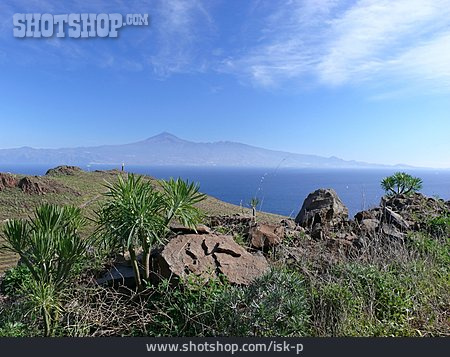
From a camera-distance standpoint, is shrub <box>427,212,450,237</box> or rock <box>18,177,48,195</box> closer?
shrub <box>427,212,450,237</box>

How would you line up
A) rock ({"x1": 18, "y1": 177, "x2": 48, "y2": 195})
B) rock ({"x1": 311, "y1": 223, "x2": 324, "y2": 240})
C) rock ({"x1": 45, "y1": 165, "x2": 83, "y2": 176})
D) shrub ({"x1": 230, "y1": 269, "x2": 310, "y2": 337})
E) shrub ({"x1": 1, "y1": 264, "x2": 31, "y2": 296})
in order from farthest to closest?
rock ({"x1": 45, "y1": 165, "x2": 83, "y2": 176}) < rock ({"x1": 18, "y1": 177, "x2": 48, "y2": 195}) < rock ({"x1": 311, "y1": 223, "x2": 324, "y2": 240}) < shrub ({"x1": 1, "y1": 264, "x2": 31, "y2": 296}) < shrub ({"x1": 230, "y1": 269, "x2": 310, "y2": 337})

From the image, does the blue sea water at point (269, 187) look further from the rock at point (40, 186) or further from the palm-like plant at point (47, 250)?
the rock at point (40, 186)

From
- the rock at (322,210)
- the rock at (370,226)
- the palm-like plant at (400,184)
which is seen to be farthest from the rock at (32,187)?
the rock at (370,226)

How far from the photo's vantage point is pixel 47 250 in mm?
2764

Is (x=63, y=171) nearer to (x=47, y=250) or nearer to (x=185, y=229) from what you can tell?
(x=185, y=229)

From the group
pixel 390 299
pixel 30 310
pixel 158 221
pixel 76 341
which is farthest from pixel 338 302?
pixel 30 310

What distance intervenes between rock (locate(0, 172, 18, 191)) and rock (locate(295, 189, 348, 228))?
15.9 meters

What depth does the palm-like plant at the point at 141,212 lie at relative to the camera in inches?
115

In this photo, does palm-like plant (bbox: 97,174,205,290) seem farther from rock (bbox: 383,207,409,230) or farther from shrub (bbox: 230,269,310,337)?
rock (bbox: 383,207,409,230)

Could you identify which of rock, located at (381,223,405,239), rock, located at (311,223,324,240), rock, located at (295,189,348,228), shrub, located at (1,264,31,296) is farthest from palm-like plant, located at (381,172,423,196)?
shrub, located at (1,264,31,296)

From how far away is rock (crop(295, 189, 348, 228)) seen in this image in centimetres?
549

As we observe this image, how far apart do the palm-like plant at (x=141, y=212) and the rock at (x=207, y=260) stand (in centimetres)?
17

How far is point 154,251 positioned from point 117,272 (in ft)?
1.33

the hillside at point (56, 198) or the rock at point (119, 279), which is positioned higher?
the rock at point (119, 279)
